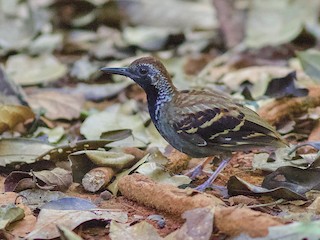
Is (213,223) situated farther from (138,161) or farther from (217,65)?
(217,65)

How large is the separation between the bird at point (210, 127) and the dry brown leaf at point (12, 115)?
1.37 meters

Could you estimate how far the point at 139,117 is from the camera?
19.6ft

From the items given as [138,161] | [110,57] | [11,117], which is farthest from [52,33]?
[138,161]

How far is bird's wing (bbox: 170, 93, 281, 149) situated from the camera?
434 centimetres

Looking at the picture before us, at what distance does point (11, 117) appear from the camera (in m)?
5.52

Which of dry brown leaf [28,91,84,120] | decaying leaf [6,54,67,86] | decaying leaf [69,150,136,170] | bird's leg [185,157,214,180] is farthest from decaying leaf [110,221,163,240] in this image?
decaying leaf [6,54,67,86]

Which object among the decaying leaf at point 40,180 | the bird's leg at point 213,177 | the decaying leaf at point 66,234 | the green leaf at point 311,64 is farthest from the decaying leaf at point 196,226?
the green leaf at point 311,64

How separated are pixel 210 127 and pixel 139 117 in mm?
1666

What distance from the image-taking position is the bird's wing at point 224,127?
14.2 ft

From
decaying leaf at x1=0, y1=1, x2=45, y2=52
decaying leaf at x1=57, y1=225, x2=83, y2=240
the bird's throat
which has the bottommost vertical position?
decaying leaf at x1=0, y1=1, x2=45, y2=52

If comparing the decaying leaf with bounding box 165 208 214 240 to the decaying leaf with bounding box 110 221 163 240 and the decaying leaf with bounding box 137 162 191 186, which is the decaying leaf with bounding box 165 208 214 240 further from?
the decaying leaf with bounding box 137 162 191 186

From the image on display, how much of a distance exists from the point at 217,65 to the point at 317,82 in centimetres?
183

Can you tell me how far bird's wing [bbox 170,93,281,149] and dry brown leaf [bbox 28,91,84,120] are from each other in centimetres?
198

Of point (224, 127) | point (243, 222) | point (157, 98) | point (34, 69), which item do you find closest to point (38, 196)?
point (157, 98)
